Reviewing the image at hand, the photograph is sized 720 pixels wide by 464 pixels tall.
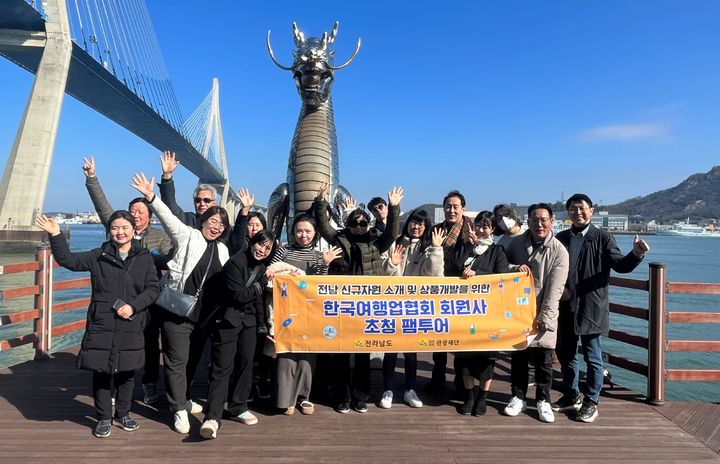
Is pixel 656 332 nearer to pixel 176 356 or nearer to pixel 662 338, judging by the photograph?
pixel 662 338

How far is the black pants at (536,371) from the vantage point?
3.37 meters

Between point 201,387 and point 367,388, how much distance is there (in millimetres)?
1481

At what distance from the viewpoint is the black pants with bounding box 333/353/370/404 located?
11.1 ft

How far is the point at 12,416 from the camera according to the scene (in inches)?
127

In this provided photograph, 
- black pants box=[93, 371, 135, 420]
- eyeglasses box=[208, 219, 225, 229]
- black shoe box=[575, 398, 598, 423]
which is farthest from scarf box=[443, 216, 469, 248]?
black pants box=[93, 371, 135, 420]

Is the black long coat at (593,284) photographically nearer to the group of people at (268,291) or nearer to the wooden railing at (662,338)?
the group of people at (268,291)

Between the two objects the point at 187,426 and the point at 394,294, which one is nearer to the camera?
the point at 187,426

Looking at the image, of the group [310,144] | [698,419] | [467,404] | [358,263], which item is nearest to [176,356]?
[358,263]

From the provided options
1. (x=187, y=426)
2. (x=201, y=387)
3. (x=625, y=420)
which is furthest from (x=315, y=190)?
A: (x=625, y=420)

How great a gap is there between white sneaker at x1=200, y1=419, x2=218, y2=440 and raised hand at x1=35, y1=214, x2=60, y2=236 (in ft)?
4.80

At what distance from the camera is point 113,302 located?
2.86m

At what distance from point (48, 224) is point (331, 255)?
70.7 inches

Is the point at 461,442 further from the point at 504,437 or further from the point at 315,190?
the point at 315,190

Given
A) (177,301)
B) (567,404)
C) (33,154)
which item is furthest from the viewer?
(33,154)
